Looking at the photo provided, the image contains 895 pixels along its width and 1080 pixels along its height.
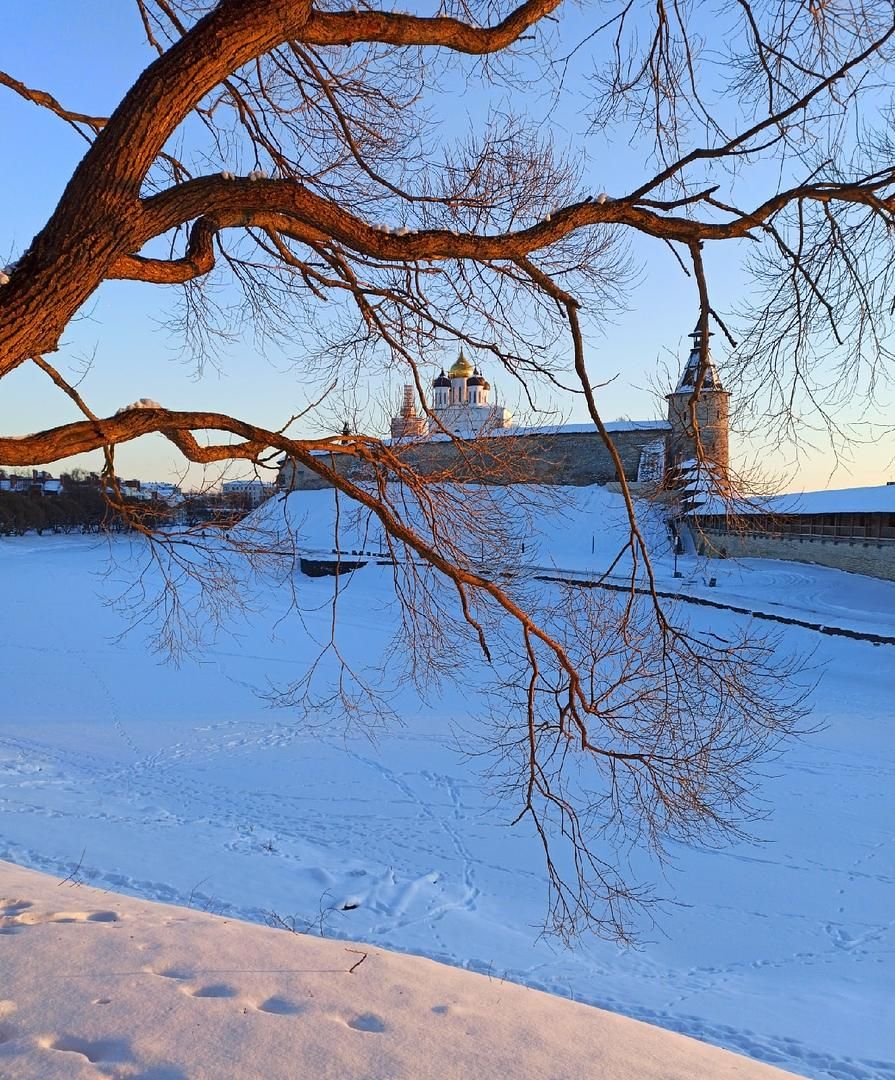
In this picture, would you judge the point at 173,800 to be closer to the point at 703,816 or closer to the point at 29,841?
the point at 29,841

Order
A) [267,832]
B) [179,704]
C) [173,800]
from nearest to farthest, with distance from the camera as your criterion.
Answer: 1. [267,832]
2. [173,800]
3. [179,704]

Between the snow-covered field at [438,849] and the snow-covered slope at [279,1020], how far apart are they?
2.64m

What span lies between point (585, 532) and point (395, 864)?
93.1 feet

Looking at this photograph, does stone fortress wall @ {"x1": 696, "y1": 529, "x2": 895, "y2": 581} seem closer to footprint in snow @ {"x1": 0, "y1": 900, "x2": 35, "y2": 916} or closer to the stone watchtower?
the stone watchtower

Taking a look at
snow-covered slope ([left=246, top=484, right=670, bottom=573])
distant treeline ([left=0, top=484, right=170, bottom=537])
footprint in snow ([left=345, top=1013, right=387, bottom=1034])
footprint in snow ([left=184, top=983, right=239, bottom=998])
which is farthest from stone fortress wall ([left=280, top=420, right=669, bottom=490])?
distant treeline ([left=0, top=484, right=170, bottom=537])

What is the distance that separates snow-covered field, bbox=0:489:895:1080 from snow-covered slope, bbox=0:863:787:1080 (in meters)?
2.64

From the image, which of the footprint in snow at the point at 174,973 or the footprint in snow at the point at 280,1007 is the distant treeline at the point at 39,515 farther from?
the footprint in snow at the point at 280,1007

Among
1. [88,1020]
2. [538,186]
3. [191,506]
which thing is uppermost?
[538,186]

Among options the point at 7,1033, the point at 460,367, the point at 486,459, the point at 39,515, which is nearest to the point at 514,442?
the point at 486,459

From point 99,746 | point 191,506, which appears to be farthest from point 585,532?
point 191,506

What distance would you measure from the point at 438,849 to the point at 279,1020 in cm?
658

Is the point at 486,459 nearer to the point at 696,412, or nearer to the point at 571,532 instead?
the point at 696,412

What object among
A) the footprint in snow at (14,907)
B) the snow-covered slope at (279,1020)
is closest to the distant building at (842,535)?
the footprint in snow at (14,907)

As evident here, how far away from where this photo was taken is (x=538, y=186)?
157 inches
